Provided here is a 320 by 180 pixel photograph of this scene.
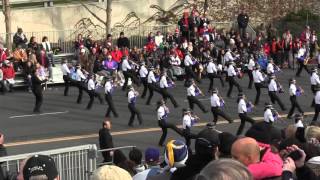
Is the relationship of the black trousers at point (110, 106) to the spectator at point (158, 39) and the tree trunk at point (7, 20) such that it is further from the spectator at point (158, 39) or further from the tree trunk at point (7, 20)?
the spectator at point (158, 39)

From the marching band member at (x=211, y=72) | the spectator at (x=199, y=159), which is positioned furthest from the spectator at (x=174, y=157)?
the marching band member at (x=211, y=72)

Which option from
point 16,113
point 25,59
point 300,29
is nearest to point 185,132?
point 16,113

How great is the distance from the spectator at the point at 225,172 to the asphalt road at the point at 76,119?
46.3ft

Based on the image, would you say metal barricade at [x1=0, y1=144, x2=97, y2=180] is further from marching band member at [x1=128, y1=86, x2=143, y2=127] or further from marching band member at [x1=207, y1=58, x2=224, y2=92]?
marching band member at [x1=207, y1=58, x2=224, y2=92]

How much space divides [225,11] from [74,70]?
516 inches

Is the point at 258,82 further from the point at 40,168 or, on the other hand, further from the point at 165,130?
the point at 40,168

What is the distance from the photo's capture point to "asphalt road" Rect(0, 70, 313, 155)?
1950cm

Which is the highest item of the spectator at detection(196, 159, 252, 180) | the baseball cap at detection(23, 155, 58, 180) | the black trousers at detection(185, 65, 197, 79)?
the spectator at detection(196, 159, 252, 180)

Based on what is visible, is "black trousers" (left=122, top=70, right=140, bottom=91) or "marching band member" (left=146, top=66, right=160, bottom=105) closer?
"marching band member" (left=146, top=66, right=160, bottom=105)

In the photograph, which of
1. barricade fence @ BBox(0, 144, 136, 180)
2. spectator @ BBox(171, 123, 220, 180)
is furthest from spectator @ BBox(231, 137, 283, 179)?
barricade fence @ BBox(0, 144, 136, 180)

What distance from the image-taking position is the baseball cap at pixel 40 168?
4.92 metres

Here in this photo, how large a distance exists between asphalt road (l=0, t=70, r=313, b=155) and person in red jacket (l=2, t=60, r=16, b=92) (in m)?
0.40

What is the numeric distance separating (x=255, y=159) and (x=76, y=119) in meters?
16.9

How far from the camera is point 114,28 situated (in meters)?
33.2
